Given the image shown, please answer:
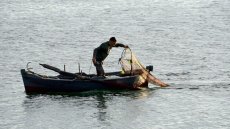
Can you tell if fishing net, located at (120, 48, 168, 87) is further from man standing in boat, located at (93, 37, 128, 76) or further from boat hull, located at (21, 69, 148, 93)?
man standing in boat, located at (93, 37, 128, 76)

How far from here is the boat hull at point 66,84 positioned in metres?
28.7

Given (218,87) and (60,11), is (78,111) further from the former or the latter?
(60,11)

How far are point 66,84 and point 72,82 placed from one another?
0.28 meters

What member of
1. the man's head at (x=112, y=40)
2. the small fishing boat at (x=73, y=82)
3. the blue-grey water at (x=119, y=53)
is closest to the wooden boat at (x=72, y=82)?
the small fishing boat at (x=73, y=82)

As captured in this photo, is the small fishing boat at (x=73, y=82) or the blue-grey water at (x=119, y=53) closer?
the blue-grey water at (x=119, y=53)

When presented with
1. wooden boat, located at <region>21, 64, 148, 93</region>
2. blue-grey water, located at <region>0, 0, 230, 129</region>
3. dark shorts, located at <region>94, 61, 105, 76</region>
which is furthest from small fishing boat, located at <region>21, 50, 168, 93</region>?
blue-grey water, located at <region>0, 0, 230, 129</region>

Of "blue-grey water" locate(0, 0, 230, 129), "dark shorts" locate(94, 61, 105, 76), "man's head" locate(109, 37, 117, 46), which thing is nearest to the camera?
"blue-grey water" locate(0, 0, 230, 129)

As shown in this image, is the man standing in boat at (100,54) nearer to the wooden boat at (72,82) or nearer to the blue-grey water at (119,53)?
the wooden boat at (72,82)

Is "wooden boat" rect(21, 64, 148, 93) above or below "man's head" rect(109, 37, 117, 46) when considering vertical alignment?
below

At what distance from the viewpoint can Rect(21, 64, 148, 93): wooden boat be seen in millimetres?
28734

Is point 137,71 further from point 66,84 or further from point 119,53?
point 119,53

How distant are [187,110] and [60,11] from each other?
39299 millimetres

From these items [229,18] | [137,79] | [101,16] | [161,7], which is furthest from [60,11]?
[137,79]

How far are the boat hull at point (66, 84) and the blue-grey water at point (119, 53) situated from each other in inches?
14.0
